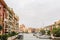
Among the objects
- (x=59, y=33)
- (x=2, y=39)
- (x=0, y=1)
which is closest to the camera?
(x=2, y=39)

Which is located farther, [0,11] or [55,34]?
[55,34]

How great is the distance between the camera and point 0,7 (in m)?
60.8

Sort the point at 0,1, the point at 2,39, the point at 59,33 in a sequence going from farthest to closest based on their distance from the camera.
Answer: the point at 59,33
the point at 0,1
the point at 2,39

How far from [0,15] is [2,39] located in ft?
71.3

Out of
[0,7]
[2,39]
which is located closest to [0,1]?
[0,7]

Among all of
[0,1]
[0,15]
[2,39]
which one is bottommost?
[2,39]

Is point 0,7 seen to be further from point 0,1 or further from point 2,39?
point 2,39

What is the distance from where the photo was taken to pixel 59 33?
85.4m

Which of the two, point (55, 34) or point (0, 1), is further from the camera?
point (55, 34)

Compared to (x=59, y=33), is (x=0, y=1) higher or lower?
higher

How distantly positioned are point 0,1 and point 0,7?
2.86 meters

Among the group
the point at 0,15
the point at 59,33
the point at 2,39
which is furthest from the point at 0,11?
the point at 59,33

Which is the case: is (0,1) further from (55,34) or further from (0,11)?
(55,34)

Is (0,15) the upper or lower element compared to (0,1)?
lower
